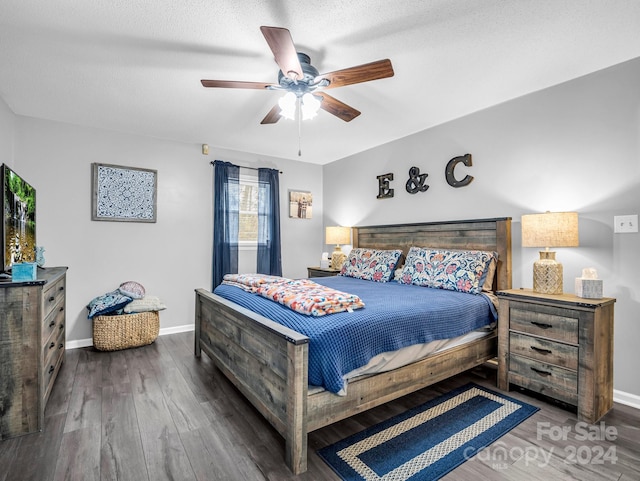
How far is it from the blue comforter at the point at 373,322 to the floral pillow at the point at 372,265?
2.14ft

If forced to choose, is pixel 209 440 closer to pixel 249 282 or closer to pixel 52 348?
pixel 249 282

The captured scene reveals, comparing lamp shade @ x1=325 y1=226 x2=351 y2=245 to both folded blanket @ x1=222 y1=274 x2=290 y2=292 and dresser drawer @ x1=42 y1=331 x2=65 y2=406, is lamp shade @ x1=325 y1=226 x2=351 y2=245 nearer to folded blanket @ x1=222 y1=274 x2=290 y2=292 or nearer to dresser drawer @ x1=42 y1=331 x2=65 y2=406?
folded blanket @ x1=222 y1=274 x2=290 y2=292

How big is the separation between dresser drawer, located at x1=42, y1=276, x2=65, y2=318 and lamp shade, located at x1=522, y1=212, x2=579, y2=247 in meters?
3.38

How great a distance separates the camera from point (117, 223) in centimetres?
383

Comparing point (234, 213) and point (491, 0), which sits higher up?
point (491, 0)

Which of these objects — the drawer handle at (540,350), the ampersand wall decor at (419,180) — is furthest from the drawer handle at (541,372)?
the ampersand wall decor at (419,180)

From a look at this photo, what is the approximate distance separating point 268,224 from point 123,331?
Answer: 2.24 meters

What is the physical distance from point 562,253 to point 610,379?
950 mm

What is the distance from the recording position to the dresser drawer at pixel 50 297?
215cm

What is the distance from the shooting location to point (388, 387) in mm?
2010

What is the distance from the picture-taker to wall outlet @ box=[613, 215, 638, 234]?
230cm

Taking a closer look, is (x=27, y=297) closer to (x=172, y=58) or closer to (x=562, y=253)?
(x=172, y=58)

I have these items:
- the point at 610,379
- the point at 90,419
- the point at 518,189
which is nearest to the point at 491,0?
the point at 518,189

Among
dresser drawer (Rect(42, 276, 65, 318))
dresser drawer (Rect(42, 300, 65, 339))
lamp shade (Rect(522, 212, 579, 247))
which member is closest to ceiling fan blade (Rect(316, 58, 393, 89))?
lamp shade (Rect(522, 212, 579, 247))
